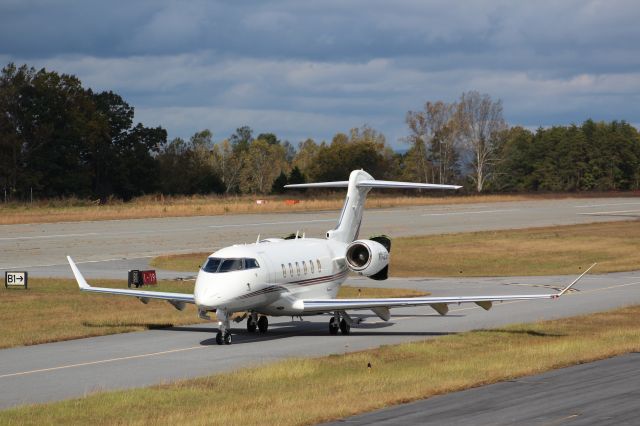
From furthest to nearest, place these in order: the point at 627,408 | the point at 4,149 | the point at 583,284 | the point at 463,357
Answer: the point at 4,149 < the point at 583,284 < the point at 463,357 < the point at 627,408

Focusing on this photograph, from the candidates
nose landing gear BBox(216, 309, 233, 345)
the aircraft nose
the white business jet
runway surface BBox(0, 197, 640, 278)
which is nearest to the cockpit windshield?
the white business jet

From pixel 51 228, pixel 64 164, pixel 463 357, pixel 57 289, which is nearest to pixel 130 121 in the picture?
pixel 64 164

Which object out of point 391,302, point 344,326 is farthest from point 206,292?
point 344,326

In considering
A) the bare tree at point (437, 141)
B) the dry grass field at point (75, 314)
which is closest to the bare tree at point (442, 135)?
the bare tree at point (437, 141)

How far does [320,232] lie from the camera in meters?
74.6

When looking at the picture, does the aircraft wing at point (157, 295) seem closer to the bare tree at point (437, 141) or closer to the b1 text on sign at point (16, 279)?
the b1 text on sign at point (16, 279)

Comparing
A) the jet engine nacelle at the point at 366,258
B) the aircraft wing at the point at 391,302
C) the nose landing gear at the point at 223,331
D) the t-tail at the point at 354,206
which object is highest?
→ the t-tail at the point at 354,206

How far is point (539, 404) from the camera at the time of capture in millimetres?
20375

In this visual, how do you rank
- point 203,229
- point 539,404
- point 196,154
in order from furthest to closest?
1. point 196,154
2. point 203,229
3. point 539,404

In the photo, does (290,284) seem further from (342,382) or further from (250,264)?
(342,382)

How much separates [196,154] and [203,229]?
8601 centimetres

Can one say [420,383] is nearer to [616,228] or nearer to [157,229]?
[157,229]

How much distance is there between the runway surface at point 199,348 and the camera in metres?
24.0

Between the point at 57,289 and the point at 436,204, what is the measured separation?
70.2m
